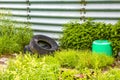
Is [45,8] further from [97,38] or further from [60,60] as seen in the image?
[60,60]

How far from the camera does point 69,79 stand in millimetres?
4711

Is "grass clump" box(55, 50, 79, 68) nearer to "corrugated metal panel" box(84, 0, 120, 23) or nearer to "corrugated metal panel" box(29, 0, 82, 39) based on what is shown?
"corrugated metal panel" box(84, 0, 120, 23)

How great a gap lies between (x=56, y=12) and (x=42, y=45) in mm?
1006

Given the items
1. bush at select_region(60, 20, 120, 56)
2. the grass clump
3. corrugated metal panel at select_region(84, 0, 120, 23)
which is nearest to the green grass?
the grass clump

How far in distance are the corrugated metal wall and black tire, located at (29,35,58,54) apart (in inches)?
18.7

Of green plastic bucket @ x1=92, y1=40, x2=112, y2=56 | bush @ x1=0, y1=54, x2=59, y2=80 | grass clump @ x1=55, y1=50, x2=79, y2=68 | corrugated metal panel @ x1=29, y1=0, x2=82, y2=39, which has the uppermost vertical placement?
corrugated metal panel @ x1=29, y1=0, x2=82, y2=39

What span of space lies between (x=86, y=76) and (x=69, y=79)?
0.82 ft

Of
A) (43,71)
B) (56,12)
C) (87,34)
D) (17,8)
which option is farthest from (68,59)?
(17,8)

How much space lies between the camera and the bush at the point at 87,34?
7074 millimetres

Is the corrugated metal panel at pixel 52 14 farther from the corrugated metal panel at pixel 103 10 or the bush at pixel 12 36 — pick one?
the bush at pixel 12 36

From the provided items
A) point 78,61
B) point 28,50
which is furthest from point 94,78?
point 28,50

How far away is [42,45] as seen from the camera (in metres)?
8.06

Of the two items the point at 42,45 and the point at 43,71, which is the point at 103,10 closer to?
the point at 42,45

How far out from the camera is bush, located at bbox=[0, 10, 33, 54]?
313 inches
